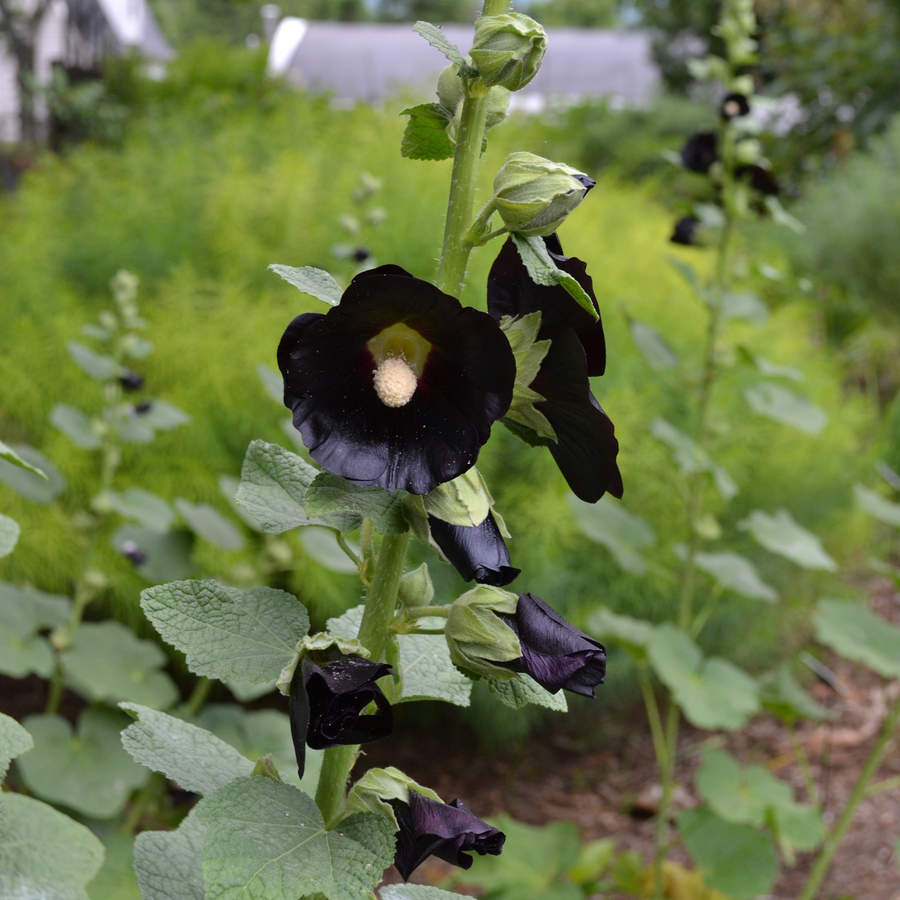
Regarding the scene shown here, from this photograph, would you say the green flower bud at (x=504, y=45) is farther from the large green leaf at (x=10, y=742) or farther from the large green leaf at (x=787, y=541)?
the large green leaf at (x=787, y=541)

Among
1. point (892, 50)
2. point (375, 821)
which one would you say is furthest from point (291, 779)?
point (892, 50)

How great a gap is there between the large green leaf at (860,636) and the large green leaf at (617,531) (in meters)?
0.41

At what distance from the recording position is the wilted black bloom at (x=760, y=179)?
185cm

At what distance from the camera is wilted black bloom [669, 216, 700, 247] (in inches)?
76.3

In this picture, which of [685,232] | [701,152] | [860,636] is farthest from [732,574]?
[701,152]

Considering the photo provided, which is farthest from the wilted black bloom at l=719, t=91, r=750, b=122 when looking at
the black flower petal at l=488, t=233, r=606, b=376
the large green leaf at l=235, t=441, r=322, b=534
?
the large green leaf at l=235, t=441, r=322, b=534

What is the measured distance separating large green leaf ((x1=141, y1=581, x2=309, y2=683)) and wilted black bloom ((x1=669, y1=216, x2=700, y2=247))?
1.55 metres

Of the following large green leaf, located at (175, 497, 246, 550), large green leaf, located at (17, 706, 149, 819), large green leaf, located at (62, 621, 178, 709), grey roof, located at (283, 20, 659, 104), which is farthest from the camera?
grey roof, located at (283, 20, 659, 104)

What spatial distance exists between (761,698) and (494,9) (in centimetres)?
172

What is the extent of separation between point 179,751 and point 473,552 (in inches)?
9.6

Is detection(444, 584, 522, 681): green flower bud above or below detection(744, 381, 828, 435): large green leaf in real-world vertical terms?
above

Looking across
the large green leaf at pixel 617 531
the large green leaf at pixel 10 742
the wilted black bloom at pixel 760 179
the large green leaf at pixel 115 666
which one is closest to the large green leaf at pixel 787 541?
the large green leaf at pixel 617 531

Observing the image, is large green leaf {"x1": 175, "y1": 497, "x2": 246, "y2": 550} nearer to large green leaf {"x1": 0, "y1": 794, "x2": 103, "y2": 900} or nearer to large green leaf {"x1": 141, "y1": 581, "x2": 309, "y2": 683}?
large green leaf {"x1": 0, "y1": 794, "x2": 103, "y2": 900}

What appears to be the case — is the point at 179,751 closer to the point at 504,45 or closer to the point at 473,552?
the point at 473,552
